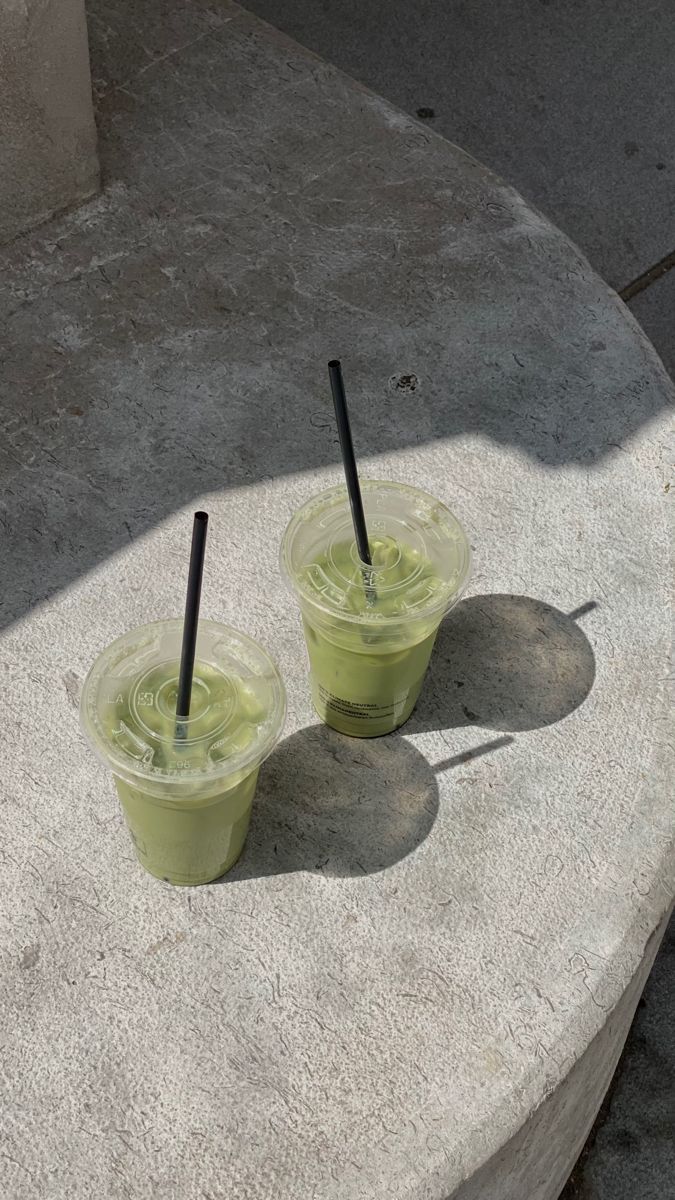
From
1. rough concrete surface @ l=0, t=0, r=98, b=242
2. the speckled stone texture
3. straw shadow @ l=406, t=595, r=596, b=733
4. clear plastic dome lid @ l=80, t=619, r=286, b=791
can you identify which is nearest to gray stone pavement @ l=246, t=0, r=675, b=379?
the speckled stone texture

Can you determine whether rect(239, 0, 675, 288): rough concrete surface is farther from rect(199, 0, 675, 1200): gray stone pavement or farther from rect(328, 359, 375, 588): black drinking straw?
rect(328, 359, 375, 588): black drinking straw

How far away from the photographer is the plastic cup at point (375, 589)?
1.66m

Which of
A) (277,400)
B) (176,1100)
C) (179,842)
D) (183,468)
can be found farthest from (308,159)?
(176,1100)

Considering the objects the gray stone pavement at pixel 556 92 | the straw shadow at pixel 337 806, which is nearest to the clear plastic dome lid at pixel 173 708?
the straw shadow at pixel 337 806

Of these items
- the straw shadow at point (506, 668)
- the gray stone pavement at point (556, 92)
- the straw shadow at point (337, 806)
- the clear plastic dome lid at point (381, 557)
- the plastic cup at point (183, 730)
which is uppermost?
the clear plastic dome lid at point (381, 557)

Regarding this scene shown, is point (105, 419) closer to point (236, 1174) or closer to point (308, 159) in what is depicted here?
point (308, 159)

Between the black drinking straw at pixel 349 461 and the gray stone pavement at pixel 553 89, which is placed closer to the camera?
the black drinking straw at pixel 349 461

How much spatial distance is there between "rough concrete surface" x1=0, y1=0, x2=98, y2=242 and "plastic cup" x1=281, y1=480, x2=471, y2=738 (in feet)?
4.12

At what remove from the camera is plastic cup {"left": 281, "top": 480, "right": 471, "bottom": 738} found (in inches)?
65.3

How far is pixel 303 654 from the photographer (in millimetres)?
2031

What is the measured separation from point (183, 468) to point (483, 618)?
62 centimetres

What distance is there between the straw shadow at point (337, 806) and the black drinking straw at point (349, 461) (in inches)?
13.5

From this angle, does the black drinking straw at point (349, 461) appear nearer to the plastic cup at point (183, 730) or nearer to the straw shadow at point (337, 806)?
the plastic cup at point (183, 730)

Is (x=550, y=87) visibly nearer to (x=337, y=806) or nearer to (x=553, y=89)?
(x=553, y=89)
